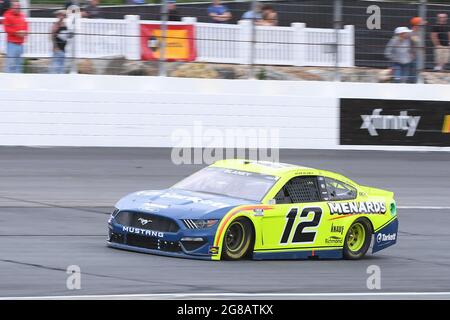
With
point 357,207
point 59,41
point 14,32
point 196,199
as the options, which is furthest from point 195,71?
point 196,199

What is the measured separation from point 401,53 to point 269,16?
3053mm

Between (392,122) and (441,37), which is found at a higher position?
(441,37)

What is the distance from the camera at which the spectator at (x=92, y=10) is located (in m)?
19.9

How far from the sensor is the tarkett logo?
70.6 feet

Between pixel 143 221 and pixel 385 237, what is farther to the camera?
pixel 385 237

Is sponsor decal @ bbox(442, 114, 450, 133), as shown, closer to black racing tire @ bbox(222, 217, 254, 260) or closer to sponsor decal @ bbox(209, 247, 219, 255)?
black racing tire @ bbox(222, 217, 254, 260)

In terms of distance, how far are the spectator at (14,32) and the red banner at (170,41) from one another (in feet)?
7.99

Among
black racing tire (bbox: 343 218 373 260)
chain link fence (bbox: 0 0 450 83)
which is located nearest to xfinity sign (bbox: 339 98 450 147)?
chain link fence (bbox: 0 0 450 83)

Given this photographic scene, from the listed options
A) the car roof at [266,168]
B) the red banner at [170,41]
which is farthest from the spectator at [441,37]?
the car roof at [266,168]

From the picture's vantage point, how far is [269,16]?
21219mm

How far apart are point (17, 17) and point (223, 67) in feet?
14.6

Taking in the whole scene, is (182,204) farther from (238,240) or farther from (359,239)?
(359,239)
